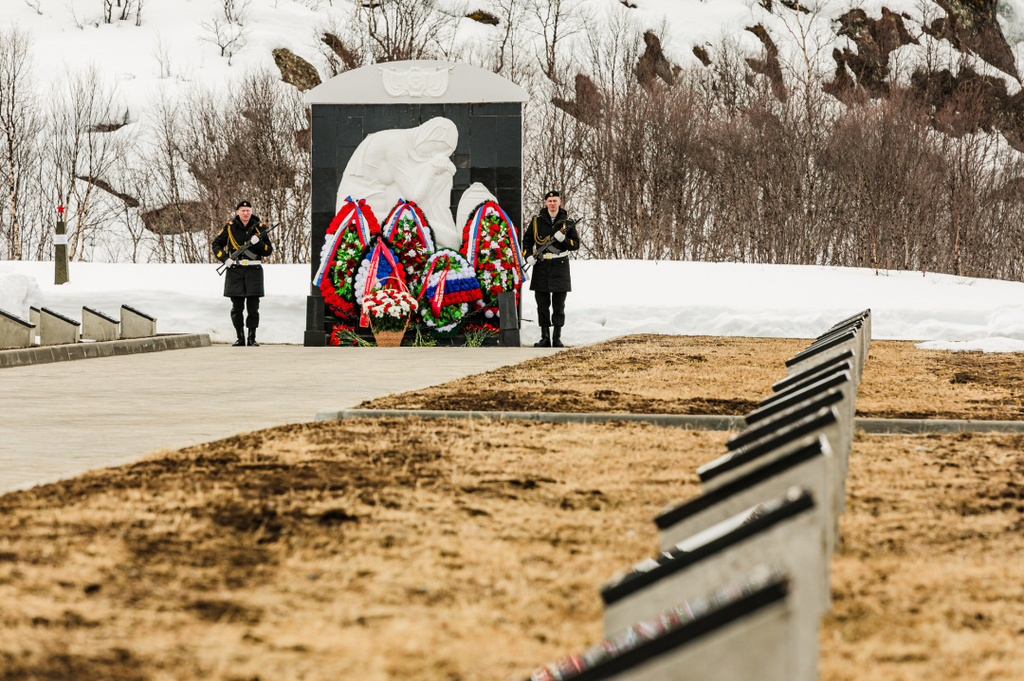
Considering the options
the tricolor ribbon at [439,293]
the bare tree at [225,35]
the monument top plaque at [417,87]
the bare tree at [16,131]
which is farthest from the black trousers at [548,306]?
the bare tree at [225,35]

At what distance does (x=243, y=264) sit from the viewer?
16391mm

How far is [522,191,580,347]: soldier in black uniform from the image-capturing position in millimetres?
16016

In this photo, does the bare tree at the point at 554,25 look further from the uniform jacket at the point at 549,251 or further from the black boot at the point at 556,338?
the black boot at the point at 556,338

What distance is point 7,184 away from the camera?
37.1m

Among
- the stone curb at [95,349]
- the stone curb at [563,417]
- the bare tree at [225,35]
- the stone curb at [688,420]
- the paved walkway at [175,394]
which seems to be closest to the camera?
the paved walkway at [175,394]

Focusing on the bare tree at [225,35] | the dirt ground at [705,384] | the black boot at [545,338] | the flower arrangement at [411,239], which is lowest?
the black boot at [545,338]

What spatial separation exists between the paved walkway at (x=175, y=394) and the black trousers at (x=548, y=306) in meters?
1.08

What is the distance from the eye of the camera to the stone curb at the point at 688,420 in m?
6.31

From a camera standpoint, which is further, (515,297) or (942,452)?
(515,297)

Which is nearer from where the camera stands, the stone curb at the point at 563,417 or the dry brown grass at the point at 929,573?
the dry brown grass at the point at 929,573

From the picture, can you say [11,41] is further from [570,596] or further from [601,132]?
[570,596]

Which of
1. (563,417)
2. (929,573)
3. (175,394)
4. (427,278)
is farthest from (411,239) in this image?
(929,573)

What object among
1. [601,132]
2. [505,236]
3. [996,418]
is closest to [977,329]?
[505,236]

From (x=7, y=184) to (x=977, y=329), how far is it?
3205cm
